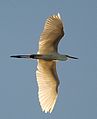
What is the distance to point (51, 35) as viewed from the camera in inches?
870

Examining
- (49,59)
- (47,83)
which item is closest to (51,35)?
(49,59)

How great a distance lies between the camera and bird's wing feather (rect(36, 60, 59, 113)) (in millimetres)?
22484

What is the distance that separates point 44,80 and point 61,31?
179 centimetres

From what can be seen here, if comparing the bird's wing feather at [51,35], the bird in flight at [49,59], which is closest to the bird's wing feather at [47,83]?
the bird in flight at [49,59]

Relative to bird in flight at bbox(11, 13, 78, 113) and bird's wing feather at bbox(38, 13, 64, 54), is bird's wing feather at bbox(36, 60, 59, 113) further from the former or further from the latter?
bird's wing feather at bbox(38, 13, 64, 54)

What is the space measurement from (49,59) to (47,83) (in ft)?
3.33

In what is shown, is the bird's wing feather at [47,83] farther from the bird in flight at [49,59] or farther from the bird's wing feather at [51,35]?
the bird's wing feather at [51,35]

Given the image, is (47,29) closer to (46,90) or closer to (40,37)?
(40,37)

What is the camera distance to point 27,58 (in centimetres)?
2195

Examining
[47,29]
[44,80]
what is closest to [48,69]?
[44,80]

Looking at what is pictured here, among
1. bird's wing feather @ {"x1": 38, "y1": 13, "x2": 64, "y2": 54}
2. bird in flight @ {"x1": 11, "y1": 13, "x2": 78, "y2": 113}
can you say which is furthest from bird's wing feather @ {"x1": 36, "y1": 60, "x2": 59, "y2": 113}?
bird's wing feather @ {"x1": 38, "y1": 13, "x2": 64, "y2": 54}

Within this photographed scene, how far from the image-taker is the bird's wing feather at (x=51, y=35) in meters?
21.6

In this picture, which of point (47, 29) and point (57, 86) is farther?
point (57, 86)

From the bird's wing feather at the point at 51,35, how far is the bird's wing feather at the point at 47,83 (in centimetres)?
50
